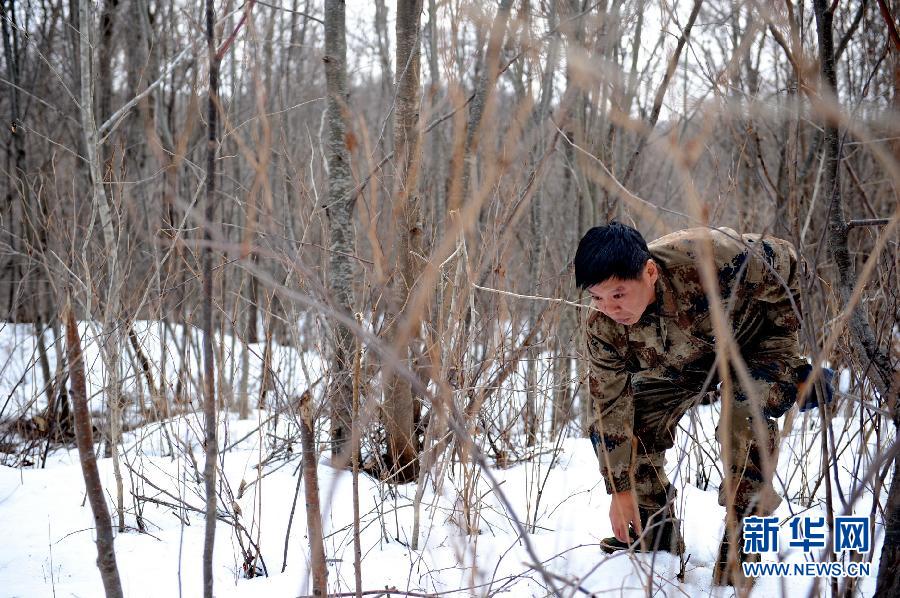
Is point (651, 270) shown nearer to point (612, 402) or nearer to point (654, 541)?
point (612, 402)

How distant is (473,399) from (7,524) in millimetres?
1793

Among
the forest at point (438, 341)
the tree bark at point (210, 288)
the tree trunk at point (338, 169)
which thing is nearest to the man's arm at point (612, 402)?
the forest at point (438, 341)

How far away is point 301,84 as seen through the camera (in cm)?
782

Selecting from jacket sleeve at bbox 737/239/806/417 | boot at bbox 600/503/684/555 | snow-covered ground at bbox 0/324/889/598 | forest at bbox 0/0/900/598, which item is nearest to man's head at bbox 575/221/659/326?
forest at bbox 0/0/900/598

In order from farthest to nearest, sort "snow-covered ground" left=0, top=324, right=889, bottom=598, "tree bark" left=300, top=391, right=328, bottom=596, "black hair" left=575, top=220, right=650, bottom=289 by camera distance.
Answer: "snow-covered ground" left=0, top=324, right=889, bottom=598 < "black hair" left=575, top=220, right=650, bottom=289 < "tree bark" left=300, top=391, right=328, bottom=596

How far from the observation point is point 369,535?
2.35 metres

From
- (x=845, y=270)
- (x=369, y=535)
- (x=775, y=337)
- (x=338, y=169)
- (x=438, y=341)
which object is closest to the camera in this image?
(x=845, y=270)

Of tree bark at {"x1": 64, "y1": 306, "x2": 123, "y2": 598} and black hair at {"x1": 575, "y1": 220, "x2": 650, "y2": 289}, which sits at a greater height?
black hair at {"x1": 575, "y1": 220, "x2": 650, "y2": 289}

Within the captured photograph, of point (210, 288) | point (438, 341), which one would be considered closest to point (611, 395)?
point (438, 341)

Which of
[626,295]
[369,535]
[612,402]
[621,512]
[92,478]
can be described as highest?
[626,295]

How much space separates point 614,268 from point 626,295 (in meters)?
0.13

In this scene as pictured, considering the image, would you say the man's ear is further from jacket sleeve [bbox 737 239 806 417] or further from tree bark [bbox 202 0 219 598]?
tree bark [bbox 202 0 219 598]

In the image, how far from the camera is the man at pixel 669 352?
6.26 feet

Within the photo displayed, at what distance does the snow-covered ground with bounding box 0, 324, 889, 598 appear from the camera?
195 centimetres
